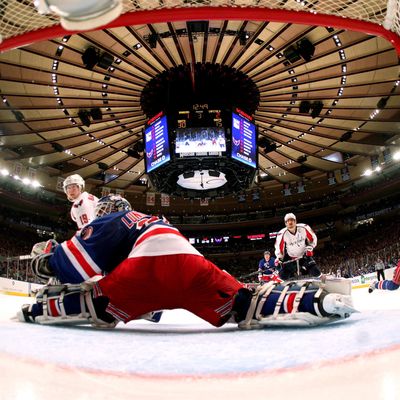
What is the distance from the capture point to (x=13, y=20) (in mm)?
4070

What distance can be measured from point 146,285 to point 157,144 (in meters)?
8.97

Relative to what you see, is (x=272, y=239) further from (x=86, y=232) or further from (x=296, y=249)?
(x=86, y=232)

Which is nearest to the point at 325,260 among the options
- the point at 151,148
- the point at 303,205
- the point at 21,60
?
the point at 303,205

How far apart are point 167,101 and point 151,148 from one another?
151 centimetres

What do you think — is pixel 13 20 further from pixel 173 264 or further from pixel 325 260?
pixel 325 260

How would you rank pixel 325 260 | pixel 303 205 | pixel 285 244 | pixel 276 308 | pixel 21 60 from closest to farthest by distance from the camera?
pixel 276 308
pixel 285 244
pixel 21 60
pixel 325 260
pixel 303 205

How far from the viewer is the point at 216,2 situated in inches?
186

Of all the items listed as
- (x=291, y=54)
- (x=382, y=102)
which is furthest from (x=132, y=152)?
(x=382, y=102)

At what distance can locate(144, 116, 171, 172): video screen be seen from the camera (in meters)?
10.8

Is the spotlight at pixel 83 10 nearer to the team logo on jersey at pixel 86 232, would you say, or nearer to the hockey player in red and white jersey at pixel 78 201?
the team logo on jersey at pixel 86 232

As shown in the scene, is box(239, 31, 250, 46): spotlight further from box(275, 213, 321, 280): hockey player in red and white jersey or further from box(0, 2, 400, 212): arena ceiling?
box(275, 213, 321, 280): hockey player in red and white jersey

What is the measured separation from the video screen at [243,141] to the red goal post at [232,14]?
16.5 ft

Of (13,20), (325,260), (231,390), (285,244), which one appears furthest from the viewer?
(325,260)

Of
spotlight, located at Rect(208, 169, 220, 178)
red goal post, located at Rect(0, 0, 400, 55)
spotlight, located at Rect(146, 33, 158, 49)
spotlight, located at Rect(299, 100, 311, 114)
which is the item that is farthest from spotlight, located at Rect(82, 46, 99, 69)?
spotlight, located at Rect(299, 100, 311, 114)
